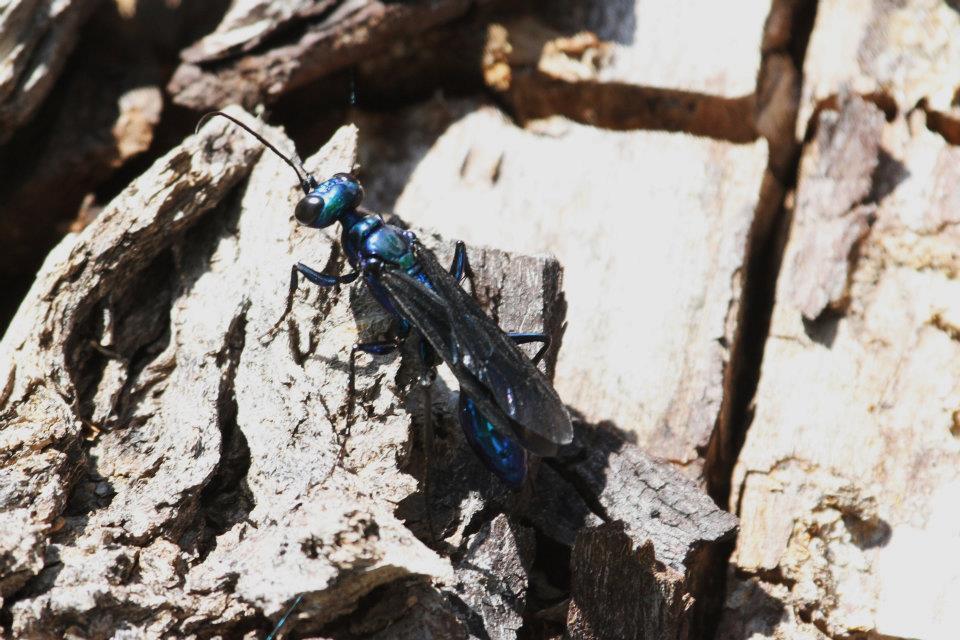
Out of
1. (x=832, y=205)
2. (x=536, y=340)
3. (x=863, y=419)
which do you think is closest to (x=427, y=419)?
(x=536, y=340)

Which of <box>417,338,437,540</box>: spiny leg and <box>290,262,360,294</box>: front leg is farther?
<box>290,262,360,294</box>: front leg

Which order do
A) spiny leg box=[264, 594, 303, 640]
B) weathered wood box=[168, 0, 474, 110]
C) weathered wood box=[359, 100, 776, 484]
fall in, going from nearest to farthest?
spiny leg box=[264, 594, 303, 640]
weathered wood box=[359, 100, 776, 484]
weathered wood box=[168, 0, 474, 110]

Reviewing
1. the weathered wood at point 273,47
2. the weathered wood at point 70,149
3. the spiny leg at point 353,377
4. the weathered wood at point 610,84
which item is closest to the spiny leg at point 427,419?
the spiny leg at point 353,377

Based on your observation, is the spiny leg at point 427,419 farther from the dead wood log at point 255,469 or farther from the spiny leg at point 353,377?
the spiny leg at point 353,377

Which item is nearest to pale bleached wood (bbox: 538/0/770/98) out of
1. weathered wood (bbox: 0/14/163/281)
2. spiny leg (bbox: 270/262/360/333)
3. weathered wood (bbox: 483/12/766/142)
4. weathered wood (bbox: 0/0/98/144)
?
weathered wood (bbox: 483/12/766/142)

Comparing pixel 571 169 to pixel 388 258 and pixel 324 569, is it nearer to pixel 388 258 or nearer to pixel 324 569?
pixel 388 258

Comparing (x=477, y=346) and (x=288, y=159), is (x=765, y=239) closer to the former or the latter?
(x=477, y=346)

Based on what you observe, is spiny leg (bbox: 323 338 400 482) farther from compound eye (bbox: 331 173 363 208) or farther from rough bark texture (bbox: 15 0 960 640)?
compound eye (bbox: 331 173 363 208)
